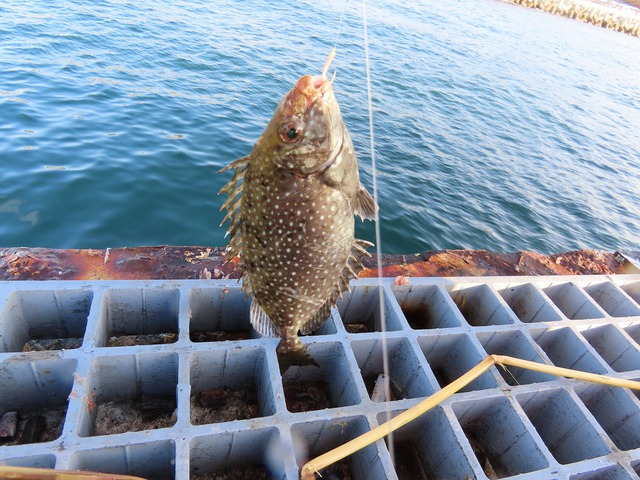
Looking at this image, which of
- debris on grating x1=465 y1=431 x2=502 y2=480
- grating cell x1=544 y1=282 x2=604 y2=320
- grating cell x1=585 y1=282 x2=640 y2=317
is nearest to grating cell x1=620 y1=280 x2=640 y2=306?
grating cell x1=585 y1=282 x2=640 y2=317

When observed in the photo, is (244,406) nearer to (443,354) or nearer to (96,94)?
(443,354)

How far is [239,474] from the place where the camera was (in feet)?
13.3

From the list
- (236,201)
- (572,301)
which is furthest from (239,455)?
(572,301)

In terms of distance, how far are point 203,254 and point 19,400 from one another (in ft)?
8.20

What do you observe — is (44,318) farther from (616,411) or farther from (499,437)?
(616,411)

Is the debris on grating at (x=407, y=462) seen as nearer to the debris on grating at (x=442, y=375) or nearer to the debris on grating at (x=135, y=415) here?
the debris on grating at (x=442, y=375)

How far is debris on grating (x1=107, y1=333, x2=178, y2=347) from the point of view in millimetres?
4855

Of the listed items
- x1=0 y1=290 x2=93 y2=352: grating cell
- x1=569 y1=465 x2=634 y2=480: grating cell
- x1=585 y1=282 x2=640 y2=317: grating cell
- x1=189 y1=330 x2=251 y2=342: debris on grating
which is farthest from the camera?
x1=585 y1=282 x2=640 y2=317: grating cell

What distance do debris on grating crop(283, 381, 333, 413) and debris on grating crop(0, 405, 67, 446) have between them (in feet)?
7.71

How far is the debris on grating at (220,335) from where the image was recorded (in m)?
5.17

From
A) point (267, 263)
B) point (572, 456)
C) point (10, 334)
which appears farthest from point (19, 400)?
point (572, 456)

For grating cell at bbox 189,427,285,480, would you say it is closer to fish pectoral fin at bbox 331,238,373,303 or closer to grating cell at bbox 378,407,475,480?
grating cell at bbox 378,407,475,480

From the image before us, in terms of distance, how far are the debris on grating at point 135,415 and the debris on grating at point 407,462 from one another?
2.47 m

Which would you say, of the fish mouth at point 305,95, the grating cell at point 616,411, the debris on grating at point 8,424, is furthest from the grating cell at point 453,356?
the debris on grating at point 8,424
